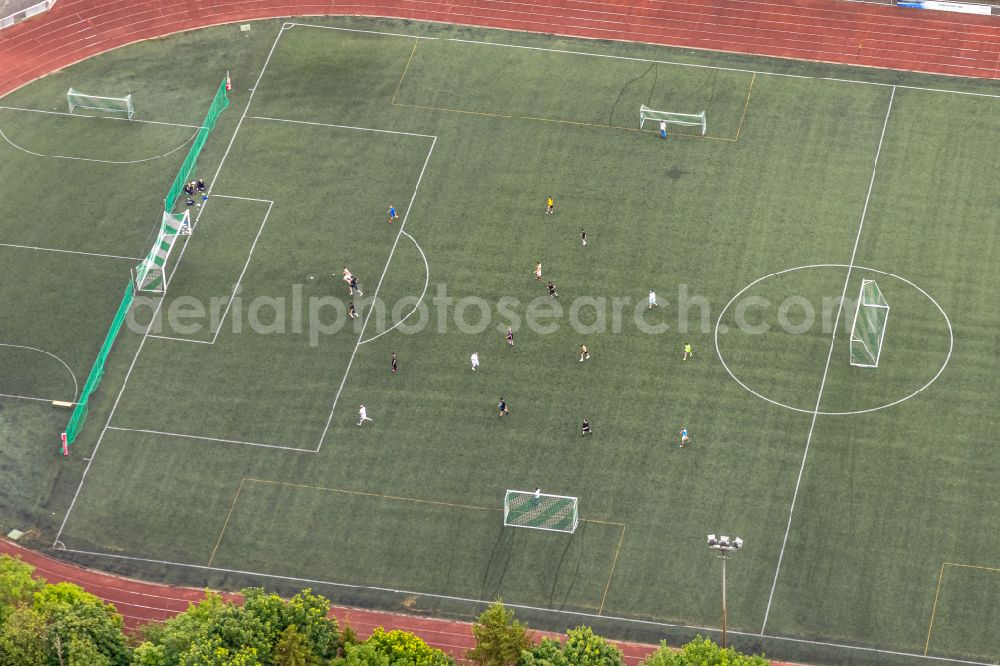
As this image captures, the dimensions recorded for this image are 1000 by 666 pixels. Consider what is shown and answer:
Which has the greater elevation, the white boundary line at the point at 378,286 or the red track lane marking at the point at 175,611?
the white boundary line at the point at 378,286

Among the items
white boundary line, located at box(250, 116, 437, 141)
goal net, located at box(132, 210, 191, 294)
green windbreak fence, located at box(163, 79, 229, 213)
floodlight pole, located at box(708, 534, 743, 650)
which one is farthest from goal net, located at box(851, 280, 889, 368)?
green windbreak fence, located at box(163, 79, 229, 213)

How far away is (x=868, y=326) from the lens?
125m

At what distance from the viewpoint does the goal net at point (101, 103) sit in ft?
464

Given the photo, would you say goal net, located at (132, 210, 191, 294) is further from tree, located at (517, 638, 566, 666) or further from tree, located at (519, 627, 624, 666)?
tree, located at (519, 627, 624, 666)

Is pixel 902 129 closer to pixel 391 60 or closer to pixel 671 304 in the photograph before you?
pixel 671 304

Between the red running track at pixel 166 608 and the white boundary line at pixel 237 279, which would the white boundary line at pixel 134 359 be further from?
the red running track at pixel 166 608

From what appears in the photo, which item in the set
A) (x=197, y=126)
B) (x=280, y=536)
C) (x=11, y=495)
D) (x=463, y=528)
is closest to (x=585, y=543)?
(x=463, y=528)

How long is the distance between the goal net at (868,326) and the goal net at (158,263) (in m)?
45.9

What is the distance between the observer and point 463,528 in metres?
117

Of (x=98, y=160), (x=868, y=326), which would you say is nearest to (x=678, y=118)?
(x=868, y=326)

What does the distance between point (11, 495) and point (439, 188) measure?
3685cm

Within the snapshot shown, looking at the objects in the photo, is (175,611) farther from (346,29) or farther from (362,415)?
(346,29)

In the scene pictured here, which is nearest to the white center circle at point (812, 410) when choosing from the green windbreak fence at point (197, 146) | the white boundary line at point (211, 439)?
the white boundary line at point (211, 439)

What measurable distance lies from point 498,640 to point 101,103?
190 feet
